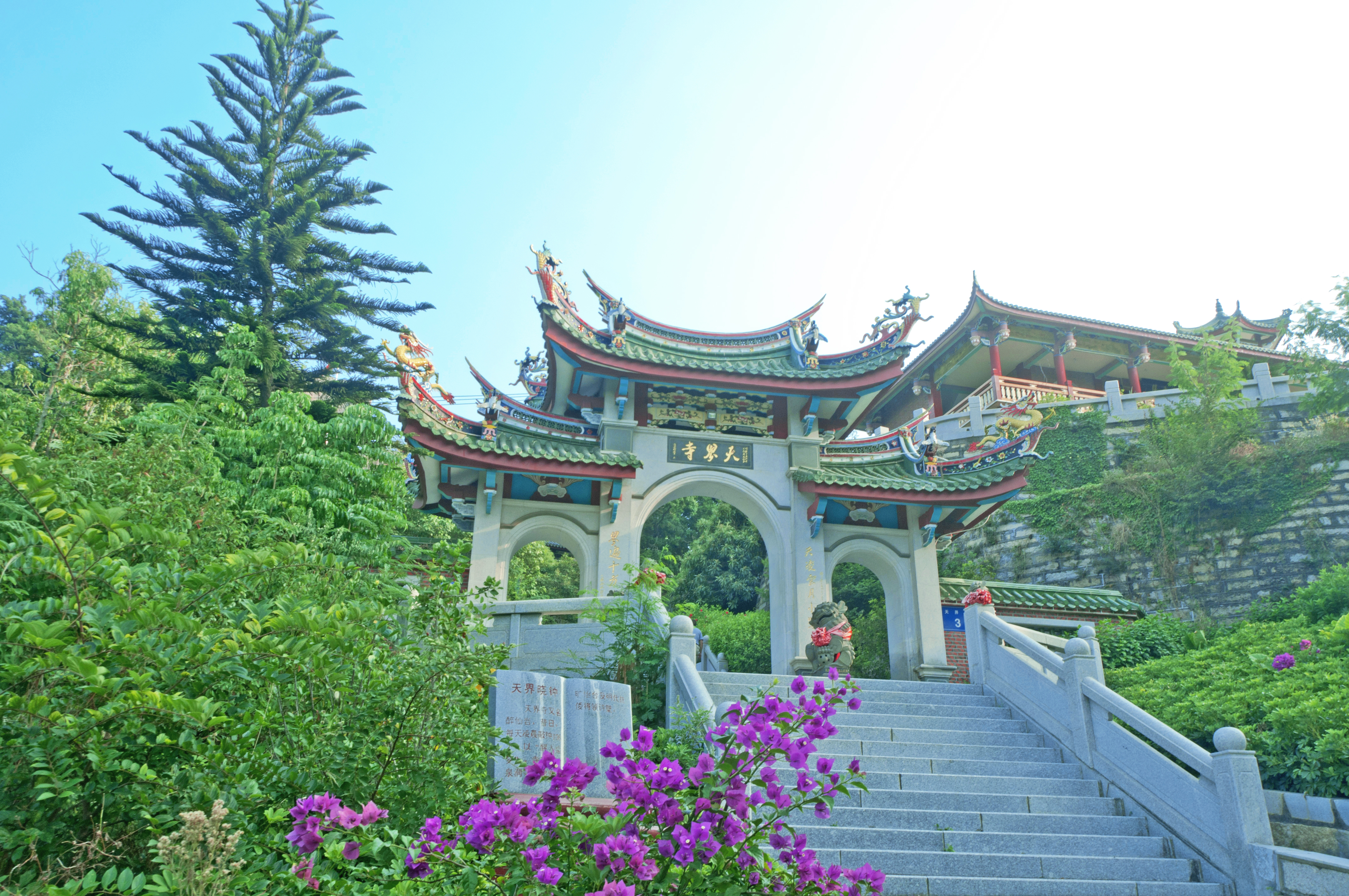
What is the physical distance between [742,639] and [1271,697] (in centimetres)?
1134

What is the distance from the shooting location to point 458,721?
3600mm

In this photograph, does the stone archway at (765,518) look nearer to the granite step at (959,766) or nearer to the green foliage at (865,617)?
the green foliage at (865,617)

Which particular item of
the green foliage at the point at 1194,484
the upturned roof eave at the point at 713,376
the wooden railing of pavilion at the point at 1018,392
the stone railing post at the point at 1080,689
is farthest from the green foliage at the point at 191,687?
the wooden railing of pavilion at the point at 1018,392

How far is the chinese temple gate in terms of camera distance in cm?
1075

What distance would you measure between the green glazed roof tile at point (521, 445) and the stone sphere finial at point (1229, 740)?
687cm

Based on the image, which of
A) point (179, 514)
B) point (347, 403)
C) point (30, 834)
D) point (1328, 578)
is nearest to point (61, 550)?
point (30, 834)

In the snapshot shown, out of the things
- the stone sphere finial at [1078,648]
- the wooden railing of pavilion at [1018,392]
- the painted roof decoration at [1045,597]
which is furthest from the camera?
the wooden railing of pavilion at [1018,392]

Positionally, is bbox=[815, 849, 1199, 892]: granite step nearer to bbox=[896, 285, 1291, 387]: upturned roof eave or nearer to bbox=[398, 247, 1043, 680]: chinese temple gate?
bbox=[398, 247, 1043, 680]: chinese temple gate

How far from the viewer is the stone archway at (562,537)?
10.9 m

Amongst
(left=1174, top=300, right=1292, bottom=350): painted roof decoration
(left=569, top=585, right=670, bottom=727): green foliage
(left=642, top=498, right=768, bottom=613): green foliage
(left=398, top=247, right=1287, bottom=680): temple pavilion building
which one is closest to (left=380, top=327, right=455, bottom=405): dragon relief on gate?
(left=398, top=247, right=1287, bottom=680): temple pavilion building

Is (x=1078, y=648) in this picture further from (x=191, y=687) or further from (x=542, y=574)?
(x=542, y=574)

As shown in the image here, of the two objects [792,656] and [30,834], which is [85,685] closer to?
[30,834]

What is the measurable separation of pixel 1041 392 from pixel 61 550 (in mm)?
23154

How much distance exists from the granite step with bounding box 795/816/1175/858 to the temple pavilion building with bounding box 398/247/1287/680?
4.63m
